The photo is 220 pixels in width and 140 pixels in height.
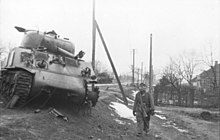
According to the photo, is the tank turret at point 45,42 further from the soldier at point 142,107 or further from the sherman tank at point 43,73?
the soldier at point 142,107

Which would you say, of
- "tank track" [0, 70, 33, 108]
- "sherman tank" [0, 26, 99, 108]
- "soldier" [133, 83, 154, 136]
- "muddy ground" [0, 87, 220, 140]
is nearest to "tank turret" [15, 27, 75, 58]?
"sherman tank" [0, 26, 99, 108]

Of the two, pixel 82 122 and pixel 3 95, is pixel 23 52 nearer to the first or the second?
pixel 3 95

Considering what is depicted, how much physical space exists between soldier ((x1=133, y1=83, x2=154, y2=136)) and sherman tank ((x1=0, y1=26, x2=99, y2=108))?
1.91 meters

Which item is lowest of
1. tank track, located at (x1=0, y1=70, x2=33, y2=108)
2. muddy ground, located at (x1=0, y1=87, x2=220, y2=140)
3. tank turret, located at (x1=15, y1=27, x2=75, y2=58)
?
muddy ground, located at (x1=0, y1=87, x2=220, y2=140)

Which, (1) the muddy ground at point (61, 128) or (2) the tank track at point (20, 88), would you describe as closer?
(1) the muddy ground at point (61, 128)

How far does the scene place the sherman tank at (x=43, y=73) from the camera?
9031 millimetres

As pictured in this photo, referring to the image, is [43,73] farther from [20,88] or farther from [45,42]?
[45,42]

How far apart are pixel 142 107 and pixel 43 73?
334cm

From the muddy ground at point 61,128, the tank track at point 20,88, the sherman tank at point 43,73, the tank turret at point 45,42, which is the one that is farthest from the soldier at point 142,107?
the tank turret at point 45,42

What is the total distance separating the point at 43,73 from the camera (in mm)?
9430

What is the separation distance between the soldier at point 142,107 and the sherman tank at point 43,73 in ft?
6.27

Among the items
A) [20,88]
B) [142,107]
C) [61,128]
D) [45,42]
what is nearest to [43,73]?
[20,88]

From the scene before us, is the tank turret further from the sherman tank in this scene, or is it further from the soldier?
the soldier

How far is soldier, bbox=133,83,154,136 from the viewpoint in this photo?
30.2 ft
